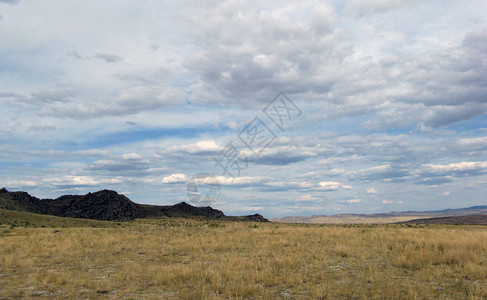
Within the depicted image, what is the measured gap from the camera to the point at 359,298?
877 centimetres

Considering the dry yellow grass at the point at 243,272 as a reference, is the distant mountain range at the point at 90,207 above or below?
above

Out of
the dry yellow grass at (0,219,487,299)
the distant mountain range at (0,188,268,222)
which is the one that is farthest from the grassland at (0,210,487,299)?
the distant mountain range at (0,188,268,222)

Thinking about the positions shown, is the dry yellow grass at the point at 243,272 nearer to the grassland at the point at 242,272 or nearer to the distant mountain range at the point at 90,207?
the grassland at the point at 242,272

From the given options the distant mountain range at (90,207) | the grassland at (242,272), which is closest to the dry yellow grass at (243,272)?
the grassland at (242,272)

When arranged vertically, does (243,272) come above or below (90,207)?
below

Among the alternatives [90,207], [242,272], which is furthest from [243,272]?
[90,207]

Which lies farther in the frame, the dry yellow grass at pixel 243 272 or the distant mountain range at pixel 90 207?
the distant mountain range at pixel 90 207

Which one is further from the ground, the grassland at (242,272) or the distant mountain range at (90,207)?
the distant mountain range at (90,207)

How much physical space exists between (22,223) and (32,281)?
3662 centimetres

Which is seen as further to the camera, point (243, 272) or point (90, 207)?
point (90, 207)

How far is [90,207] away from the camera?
265 feet

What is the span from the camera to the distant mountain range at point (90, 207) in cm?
7275

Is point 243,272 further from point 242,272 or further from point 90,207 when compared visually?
point 90,207

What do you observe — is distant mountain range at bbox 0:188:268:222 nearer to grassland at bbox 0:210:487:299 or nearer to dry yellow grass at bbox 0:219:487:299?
grassland at bbox 0:210:487:299
